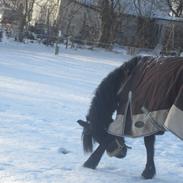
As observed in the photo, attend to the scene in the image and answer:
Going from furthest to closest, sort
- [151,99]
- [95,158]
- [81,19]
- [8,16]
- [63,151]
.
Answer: [81,19]
[8,16]
[63,151]
[95,158]
[151,99]

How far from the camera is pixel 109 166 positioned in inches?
173

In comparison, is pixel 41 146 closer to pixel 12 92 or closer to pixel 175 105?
pixel 175 105

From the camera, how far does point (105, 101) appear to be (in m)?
4.16

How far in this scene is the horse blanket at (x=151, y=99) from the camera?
3696 millimetres

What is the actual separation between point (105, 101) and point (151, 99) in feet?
1.44

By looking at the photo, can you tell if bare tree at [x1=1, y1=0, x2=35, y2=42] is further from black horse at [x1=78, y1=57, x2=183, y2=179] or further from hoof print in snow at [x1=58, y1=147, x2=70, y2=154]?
black horse at [x1=78, y1=57, x2=183, y2=179]

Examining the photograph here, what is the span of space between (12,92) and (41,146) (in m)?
3.83

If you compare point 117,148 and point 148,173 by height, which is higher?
point 117,148

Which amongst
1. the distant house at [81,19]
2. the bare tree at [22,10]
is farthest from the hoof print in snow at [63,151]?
the distant house at [81,19]

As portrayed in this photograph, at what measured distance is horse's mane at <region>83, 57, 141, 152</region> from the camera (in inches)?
163

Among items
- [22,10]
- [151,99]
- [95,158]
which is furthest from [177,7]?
[151,99]

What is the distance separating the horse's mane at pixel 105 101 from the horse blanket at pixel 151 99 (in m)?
0.05

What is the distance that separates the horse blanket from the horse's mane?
0.05 meters

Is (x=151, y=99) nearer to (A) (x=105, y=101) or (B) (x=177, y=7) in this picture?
(A) (x=105, y=101)
